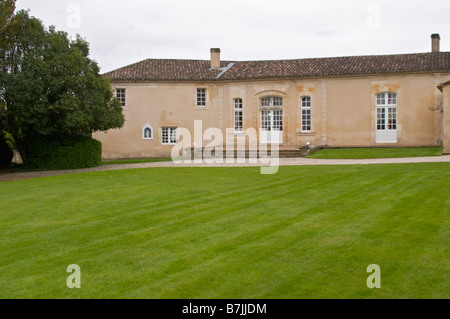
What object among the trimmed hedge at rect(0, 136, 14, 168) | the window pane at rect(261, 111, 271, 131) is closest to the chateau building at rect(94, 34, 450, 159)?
the window pane at rect(261, 111, 271, 131)

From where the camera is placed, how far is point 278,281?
15.4 feet

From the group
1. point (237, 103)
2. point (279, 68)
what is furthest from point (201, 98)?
point (279, 68)

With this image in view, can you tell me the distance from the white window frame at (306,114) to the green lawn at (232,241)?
17.9m

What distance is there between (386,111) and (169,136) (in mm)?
13499

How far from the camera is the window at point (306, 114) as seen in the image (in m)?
29.0

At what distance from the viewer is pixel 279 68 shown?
29875 mm

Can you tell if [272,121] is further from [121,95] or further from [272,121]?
[121,95]

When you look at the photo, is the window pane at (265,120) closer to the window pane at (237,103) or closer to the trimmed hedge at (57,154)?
the window pane at (237,103)

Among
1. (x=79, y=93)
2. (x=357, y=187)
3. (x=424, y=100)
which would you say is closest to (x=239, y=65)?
(x=424, y=100)

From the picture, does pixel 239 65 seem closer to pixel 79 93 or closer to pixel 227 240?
pixel 79 93

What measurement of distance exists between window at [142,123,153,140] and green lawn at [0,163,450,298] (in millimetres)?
18788

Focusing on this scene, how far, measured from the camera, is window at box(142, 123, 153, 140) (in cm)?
3003

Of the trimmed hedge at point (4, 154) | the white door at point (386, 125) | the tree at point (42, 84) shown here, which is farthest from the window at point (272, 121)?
the trimmed hedge at point (4, 154)

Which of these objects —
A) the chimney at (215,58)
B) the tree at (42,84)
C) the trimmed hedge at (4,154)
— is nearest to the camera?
the tree at (42,84)
